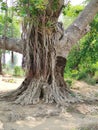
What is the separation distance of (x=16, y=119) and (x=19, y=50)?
8.88ft

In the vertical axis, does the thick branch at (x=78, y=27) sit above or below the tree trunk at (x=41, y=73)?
above

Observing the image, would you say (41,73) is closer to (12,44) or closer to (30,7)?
(12,44)

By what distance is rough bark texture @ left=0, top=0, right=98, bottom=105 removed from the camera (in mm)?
7254

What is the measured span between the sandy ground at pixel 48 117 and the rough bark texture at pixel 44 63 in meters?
0.39

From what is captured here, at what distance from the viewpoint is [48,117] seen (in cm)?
610

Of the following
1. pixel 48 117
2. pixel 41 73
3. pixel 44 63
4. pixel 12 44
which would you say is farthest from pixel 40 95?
pixel 12 44

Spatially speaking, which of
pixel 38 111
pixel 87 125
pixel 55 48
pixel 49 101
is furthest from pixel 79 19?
pixel 87 125

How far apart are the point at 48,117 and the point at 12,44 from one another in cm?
275

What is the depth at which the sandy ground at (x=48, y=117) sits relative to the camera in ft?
17.7

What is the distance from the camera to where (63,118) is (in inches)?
239

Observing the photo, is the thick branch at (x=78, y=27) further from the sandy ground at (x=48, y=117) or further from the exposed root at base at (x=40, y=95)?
the sandy ground at (x=48, y=117)

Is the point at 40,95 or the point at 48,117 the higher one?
the point at 40,95

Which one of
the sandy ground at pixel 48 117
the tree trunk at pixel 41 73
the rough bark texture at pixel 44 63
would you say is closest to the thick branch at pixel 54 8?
the rough bark texture at pixel 44 63

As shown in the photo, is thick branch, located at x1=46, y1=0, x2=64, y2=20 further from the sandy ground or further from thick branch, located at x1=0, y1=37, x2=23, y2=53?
the sandy ground
